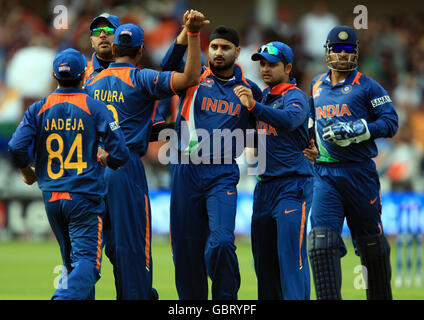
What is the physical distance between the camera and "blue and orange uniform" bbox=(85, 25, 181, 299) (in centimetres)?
805

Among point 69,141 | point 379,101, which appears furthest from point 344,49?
point 69,141

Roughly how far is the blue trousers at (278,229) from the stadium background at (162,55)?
7686 mm

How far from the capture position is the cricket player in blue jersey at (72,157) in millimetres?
7637

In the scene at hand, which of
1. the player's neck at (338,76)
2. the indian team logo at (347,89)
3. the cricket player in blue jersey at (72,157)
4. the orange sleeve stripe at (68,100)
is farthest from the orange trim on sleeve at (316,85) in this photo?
the orange sleeve stripe at (68,100)

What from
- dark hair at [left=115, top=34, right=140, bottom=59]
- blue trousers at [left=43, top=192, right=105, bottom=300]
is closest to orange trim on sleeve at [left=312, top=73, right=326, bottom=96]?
dark hair at [left=115, top=34, right=140, bottom=59]

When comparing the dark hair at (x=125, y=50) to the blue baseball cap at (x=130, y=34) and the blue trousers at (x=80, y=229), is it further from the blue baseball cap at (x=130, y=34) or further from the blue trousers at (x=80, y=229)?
the blue trousers at (x=80, y=229)

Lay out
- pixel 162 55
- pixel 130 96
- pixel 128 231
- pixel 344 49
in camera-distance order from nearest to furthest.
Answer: pixel 128 231, pixel 130 96, pixel 344 49, pixel 162 55

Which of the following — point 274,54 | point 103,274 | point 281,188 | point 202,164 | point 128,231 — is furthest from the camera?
point 103,274

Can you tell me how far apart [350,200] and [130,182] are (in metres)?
2.29

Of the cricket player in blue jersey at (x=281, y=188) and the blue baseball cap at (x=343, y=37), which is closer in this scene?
the cricket player in blue jersey at (x=281, y=188)

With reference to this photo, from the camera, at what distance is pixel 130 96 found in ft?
26.9

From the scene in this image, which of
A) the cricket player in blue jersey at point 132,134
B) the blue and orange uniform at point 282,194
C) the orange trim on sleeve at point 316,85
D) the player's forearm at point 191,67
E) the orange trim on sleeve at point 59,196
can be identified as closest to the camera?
the orange trim on sleeve at point 59,196

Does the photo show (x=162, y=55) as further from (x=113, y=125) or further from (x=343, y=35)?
(x=113, y=125)

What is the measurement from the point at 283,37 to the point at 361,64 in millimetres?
2612
